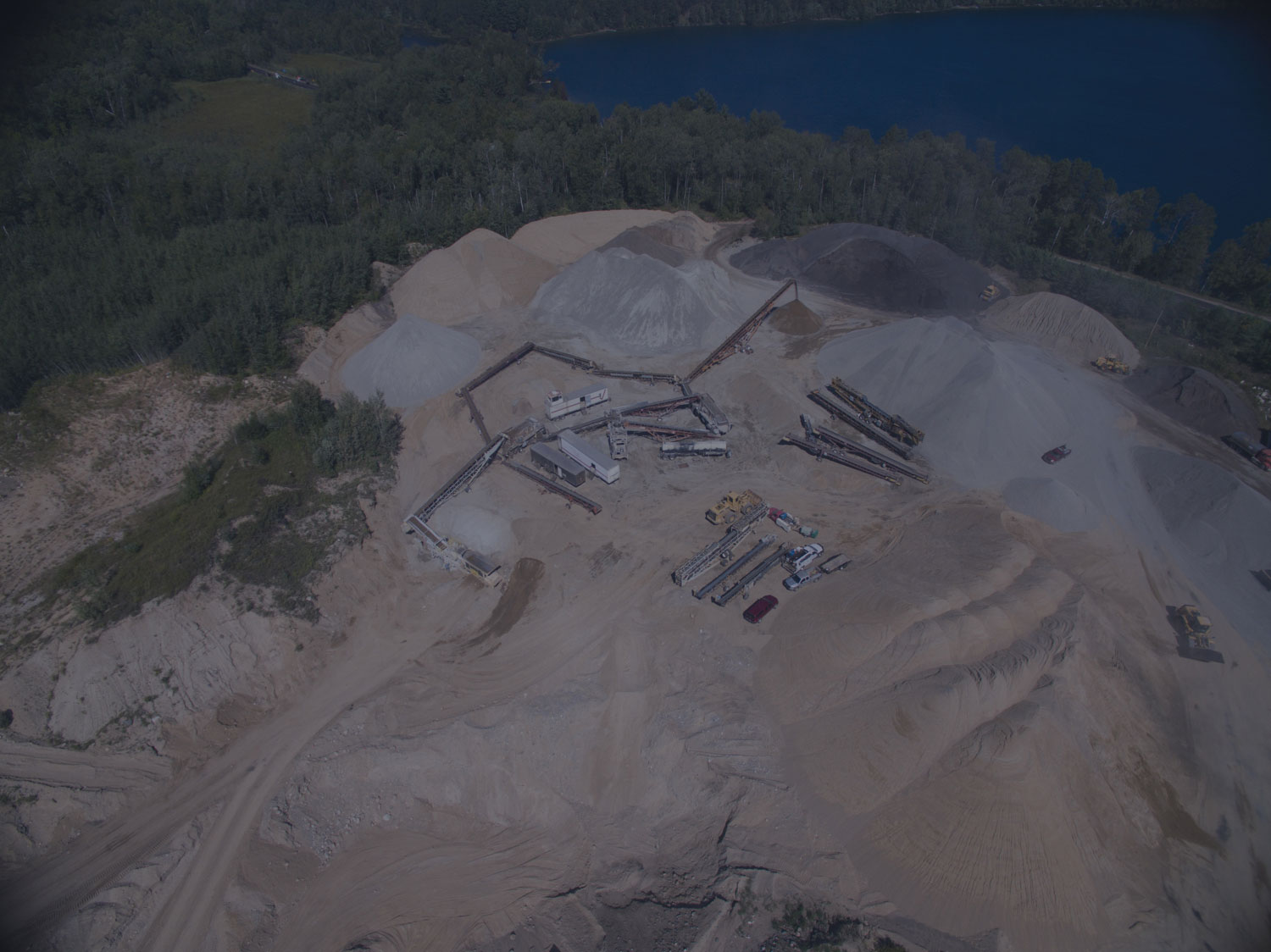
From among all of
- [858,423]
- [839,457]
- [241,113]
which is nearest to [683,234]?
[858,423]

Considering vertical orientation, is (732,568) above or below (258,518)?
above

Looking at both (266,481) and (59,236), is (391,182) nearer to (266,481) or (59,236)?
(59,236)

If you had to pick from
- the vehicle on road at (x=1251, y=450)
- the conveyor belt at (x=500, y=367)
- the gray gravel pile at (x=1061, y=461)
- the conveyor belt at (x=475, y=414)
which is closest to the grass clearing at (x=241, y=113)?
the conveyor belt at (x=500, y=367)

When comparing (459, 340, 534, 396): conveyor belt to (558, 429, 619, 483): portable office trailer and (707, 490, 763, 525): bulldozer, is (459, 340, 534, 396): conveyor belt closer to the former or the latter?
(558, 429, 619, 483): portable office trailer

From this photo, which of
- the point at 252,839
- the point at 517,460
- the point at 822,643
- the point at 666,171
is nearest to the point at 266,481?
the point at 517,460

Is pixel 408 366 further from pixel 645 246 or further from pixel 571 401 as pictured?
pixel 645 246

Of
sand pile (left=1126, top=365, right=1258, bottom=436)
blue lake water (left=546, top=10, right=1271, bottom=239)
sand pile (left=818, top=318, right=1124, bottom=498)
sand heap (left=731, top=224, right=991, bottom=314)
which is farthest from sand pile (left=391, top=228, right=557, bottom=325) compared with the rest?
blue lake water (left=546, top=10, right=1271, bottom=239)
